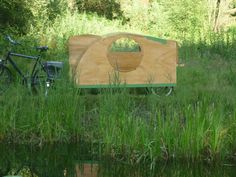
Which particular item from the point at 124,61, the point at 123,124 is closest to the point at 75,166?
the point at 123,124

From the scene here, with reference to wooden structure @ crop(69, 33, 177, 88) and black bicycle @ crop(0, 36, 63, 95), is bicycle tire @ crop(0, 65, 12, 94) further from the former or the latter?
wooden structure @ crop(69, 33, 177, 88)

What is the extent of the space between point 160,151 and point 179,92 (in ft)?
10.4

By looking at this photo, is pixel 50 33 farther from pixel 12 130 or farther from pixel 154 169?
pixel 154 169

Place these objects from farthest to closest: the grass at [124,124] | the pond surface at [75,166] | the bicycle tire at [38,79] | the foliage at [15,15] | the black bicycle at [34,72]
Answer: the foliage at [15,15] → the black bicycle at [34,72] → the bicycle tire at [38,79] → the grass at [124,124] → the pond surface at [75,166]

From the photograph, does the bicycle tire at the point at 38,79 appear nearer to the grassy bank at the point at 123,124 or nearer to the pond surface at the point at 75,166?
the grassy bank at the point at 123,124

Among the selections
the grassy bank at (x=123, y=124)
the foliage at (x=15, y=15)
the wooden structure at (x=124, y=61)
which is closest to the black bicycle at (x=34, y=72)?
the wooden structure at (x=124, y=61)

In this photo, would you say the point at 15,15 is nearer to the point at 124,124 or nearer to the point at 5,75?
the point at 5,75

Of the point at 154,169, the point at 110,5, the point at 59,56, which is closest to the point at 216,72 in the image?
the point at 59,56

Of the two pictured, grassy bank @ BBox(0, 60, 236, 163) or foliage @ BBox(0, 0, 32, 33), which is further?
foliage @ BBox(0, 0, 32, 33)

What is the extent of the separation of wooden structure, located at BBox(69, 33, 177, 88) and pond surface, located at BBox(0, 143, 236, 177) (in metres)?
2.48

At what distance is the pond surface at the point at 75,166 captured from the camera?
221 inches

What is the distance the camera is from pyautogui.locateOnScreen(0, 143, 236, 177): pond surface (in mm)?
5613

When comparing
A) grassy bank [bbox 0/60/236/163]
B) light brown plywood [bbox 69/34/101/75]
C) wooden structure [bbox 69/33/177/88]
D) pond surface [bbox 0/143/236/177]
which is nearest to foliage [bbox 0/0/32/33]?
light brown plywood [bbox 69/34/101/75]

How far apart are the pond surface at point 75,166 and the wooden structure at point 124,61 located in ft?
8.13
